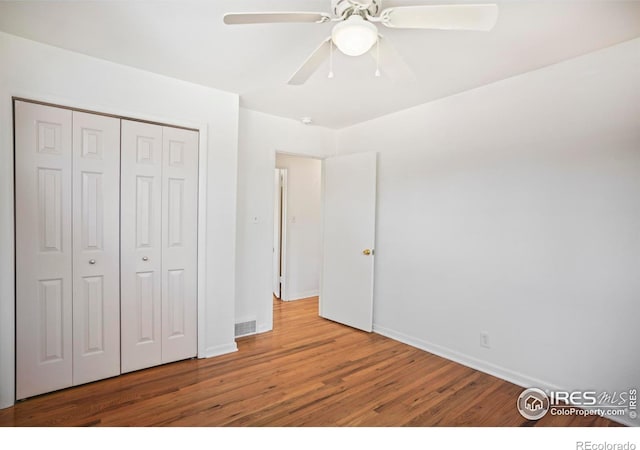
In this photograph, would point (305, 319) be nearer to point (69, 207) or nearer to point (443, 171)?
point (443, 171)

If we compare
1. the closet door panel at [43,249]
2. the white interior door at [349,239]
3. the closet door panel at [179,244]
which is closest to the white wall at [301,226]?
the white interior door at [349,239]

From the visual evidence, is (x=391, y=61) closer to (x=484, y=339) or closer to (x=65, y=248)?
(x=484, y=339)

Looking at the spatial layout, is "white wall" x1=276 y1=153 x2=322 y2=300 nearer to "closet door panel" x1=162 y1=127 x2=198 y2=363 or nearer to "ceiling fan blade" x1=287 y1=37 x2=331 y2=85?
"closet door panel" x1=162 y1=127 x2=198 y2=363

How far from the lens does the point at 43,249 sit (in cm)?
228

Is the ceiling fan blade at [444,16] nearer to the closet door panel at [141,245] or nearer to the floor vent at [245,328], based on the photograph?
the closet door panel at [141,245]

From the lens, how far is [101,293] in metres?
2.50

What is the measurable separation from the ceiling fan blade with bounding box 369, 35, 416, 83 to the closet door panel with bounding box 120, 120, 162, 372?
6.26ft

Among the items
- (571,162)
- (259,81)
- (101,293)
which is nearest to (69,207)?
(101,293)

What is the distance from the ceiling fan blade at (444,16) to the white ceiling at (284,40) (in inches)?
11.7

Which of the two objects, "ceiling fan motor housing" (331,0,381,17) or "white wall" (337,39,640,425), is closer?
"ceiling fan motor housing" (331,0,381,17)

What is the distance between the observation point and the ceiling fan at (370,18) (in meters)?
1.31

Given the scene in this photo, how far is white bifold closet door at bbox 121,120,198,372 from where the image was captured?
8.56ft

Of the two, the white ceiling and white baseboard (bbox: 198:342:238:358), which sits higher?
the white ceiling

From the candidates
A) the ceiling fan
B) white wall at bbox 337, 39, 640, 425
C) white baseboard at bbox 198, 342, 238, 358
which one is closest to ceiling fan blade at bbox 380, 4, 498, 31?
the ceiling fan
